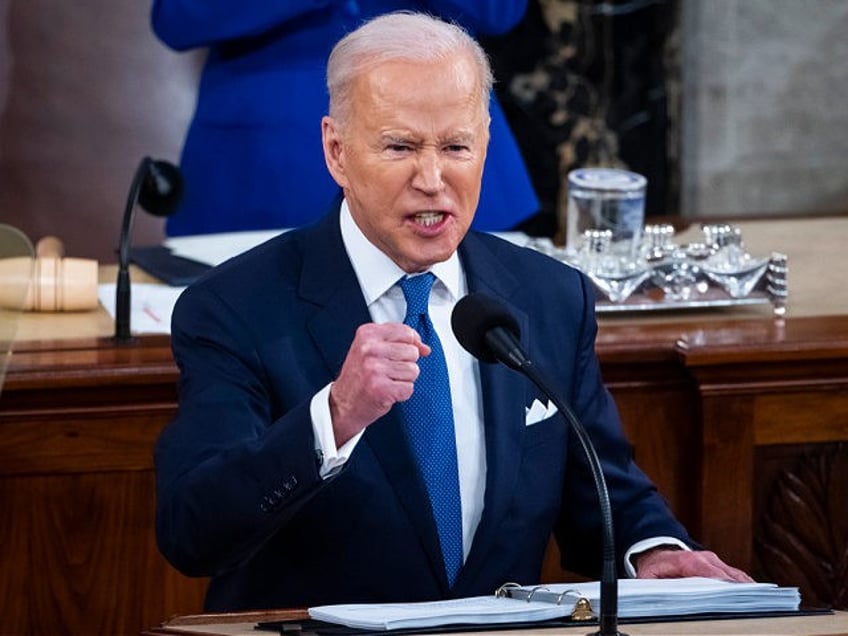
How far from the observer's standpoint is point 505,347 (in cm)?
210

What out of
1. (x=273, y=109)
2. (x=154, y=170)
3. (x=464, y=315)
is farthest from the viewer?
(x=273, y=109)

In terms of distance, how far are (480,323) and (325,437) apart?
25 centimetres

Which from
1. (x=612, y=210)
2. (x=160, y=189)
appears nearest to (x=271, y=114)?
(x=160, y=189)

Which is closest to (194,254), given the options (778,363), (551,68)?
(778,363)

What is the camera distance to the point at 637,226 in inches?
140

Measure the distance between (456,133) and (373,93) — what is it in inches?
4.4

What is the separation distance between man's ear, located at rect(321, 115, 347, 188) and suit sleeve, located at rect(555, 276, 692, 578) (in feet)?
1.37

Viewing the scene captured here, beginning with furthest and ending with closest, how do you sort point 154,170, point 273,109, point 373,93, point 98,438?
point 273,109
point 154,170
point 98,438
point 373,93

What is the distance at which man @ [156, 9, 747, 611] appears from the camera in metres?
2.37

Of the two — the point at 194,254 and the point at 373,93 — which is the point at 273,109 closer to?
the point at 194,254

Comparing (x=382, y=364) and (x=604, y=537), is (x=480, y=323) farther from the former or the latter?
(x=604, y=537)

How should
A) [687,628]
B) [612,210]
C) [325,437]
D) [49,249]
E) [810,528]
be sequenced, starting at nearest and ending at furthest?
[687,628]
[325,437]
[810,528]
[612,210]
[49,249]

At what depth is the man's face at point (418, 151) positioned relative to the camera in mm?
2389

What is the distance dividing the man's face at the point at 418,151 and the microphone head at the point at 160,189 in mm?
992
